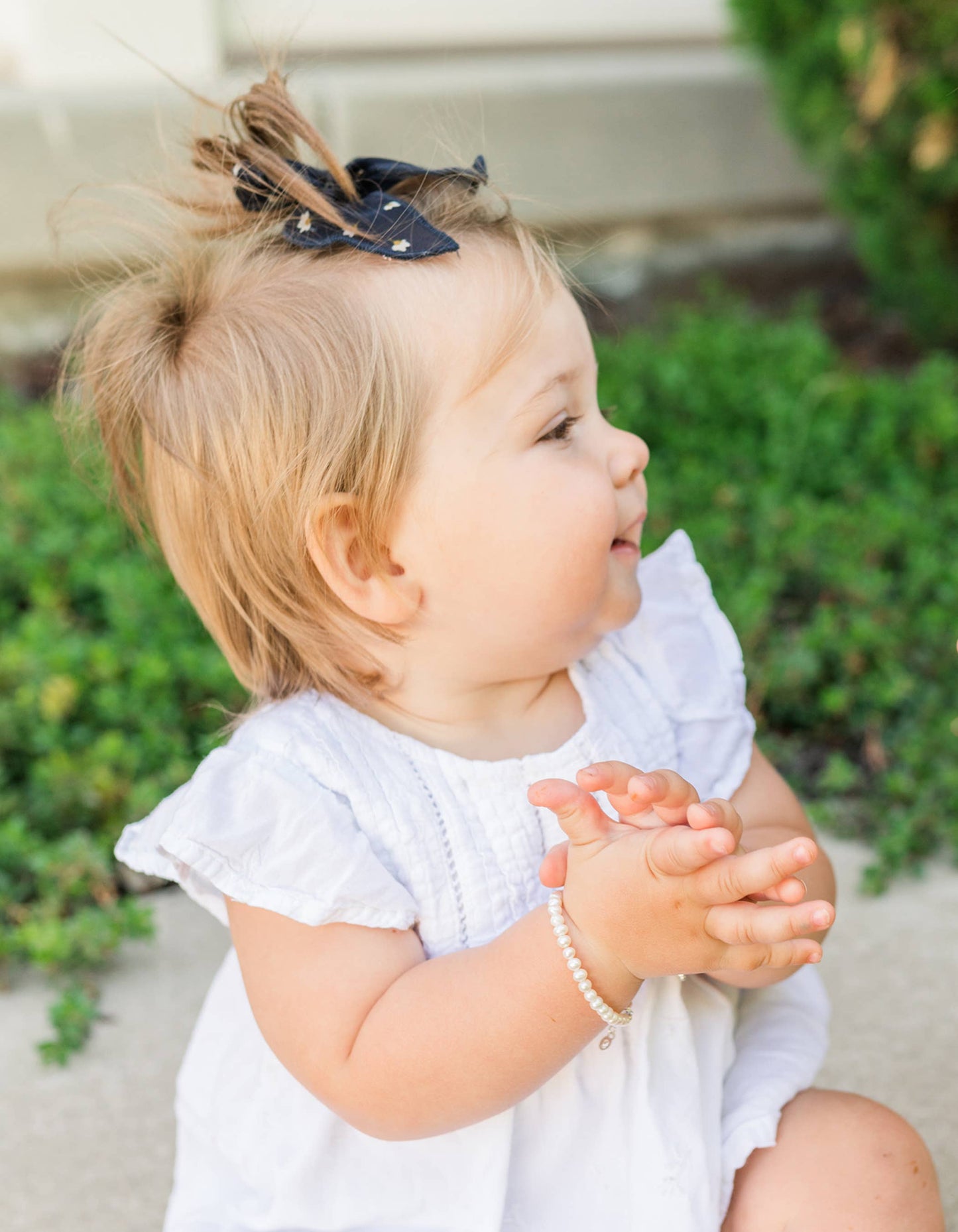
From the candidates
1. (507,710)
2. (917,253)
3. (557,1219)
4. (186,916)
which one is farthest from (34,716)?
(917,253)

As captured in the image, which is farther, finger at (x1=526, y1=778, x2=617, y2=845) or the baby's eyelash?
the baby's eyelash

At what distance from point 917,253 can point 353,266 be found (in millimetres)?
3187

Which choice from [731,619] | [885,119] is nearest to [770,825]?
[731,619]

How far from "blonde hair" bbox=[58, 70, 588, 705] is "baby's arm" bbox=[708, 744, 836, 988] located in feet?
1.47

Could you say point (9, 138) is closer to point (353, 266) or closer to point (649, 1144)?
point (353, 266)

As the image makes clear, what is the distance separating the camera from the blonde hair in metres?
1.31

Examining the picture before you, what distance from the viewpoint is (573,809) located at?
1091mm

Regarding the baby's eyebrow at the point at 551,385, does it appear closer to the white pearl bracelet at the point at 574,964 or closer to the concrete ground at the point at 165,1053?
the white pearl bracelet at the point at 574,964

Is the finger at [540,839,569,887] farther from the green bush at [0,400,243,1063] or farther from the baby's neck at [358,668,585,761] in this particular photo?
the green bush at [0,400,243,1063]

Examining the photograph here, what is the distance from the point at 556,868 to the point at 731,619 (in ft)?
5.02

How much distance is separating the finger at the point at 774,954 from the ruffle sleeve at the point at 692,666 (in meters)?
0.42

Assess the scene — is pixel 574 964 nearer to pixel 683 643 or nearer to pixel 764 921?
pixel 764 921

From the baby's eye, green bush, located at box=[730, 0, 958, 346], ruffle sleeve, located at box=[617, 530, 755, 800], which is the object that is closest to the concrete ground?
ruffle sleeve, located at box=[617, 530, 755, 800]

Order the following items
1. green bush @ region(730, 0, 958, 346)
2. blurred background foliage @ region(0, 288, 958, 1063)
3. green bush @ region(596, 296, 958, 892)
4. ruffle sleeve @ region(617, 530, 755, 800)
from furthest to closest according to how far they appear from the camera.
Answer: green bush @ region(730, 0, 958, 346) → green bush @ region(596, 296, 958, 892) → blurred background foliage @ region(0, 288, 958, 1063) → ruffle sleeve @ region(617, 530, 755, 800)
